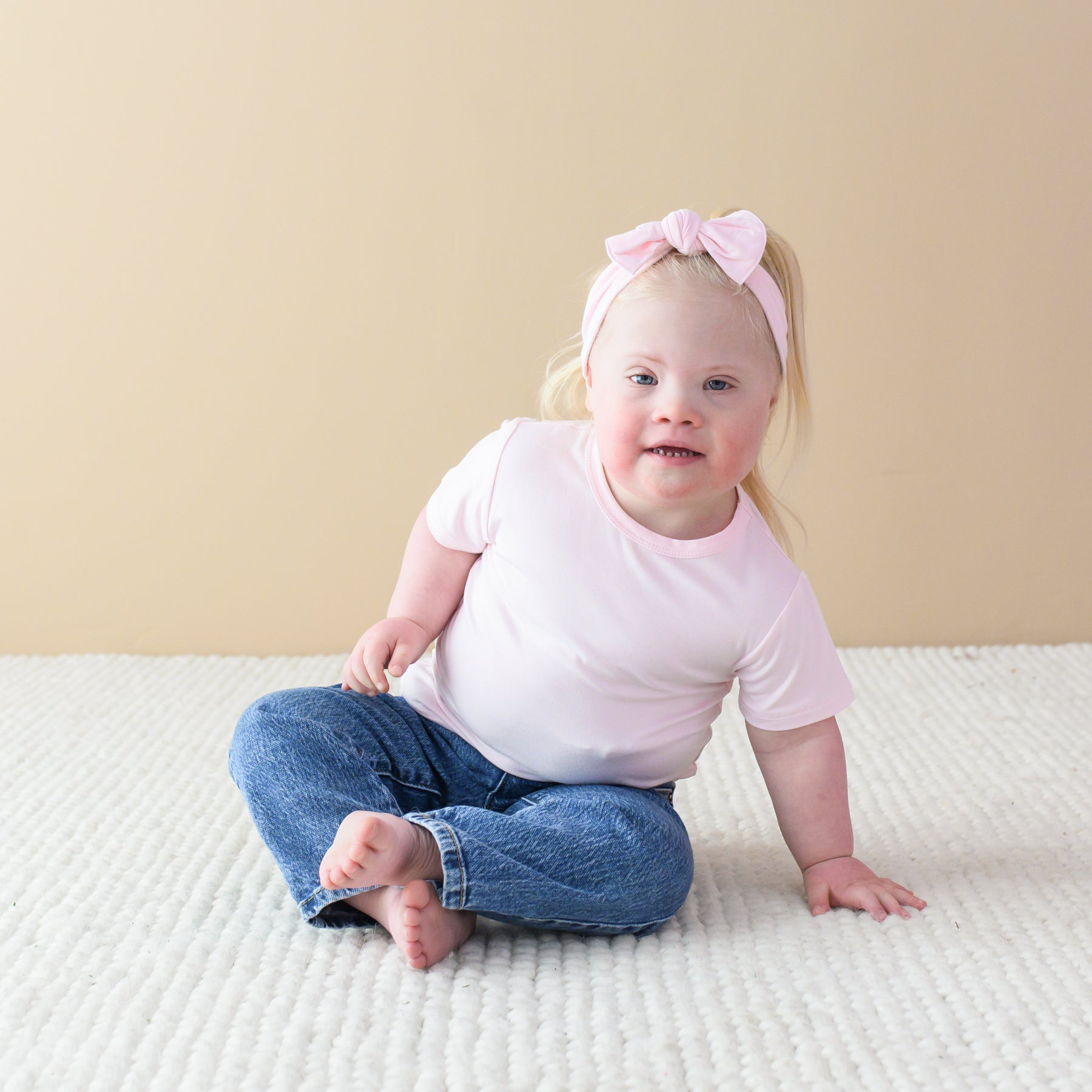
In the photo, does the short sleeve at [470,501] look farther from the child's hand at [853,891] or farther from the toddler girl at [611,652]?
the child's hand at [853,891]

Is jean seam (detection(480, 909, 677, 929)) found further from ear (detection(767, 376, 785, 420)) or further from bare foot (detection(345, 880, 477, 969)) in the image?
ear (detection(767, 376, 785, 420))

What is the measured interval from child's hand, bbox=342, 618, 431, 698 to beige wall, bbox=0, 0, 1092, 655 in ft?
2.11

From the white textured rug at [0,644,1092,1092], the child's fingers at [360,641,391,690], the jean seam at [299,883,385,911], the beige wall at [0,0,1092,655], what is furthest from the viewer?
the beige wall at [0,0,1092,655]

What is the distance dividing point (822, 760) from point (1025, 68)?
99 cm

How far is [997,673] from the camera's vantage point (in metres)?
1.44

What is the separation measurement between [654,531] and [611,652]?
0.30 feet

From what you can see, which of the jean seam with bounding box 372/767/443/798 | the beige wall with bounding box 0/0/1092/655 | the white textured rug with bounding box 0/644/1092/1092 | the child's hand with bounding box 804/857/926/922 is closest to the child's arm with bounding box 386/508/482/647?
the jean seam with bounding box 372/767/443/798

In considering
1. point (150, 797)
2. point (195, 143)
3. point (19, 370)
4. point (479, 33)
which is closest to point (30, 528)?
point (19, 370)

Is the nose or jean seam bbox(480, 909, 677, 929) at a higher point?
the nose

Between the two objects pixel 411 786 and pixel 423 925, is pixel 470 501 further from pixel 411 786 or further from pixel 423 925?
pixel 423 925

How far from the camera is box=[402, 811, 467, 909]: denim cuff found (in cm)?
71

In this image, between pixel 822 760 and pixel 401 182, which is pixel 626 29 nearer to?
pixel 401 182

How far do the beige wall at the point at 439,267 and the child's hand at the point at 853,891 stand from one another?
745 millimetres

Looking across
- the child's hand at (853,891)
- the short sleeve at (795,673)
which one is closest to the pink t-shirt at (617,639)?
the short sleeve at (795,673)
